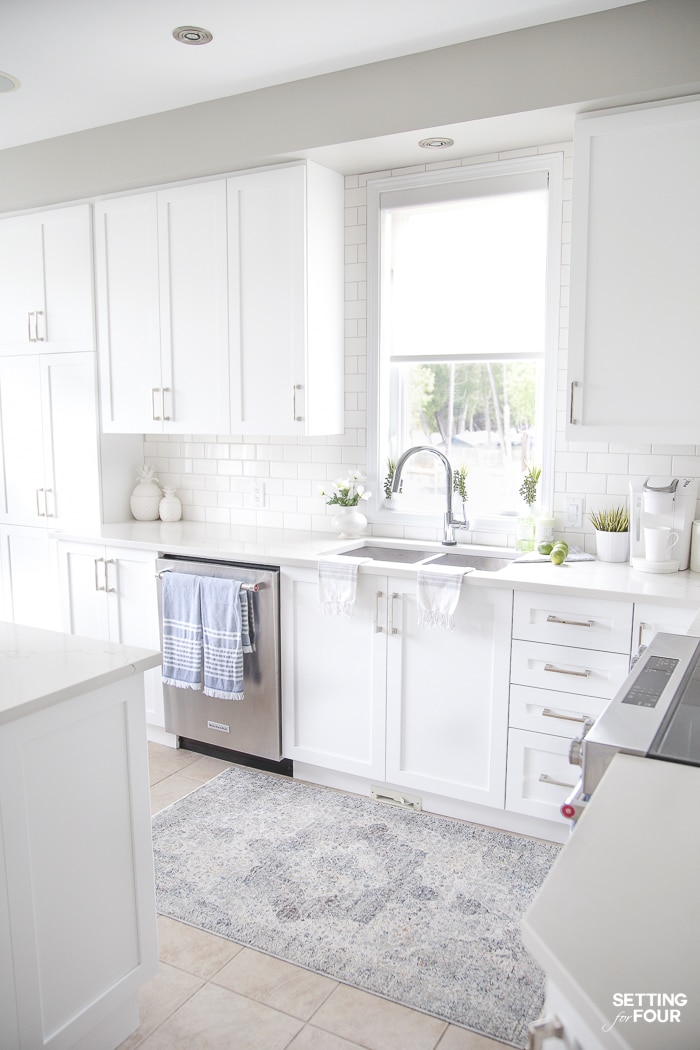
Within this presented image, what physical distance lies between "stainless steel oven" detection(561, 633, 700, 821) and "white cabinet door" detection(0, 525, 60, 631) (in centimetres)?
318

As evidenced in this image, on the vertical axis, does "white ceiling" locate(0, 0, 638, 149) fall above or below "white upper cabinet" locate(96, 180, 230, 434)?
above

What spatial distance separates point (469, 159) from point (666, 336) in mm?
1198

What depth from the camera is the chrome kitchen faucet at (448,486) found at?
10.4 feet

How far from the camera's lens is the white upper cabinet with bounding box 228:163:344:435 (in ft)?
10.6

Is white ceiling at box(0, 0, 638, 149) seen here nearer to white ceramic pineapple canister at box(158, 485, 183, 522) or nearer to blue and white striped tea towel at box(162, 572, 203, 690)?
white ceramic pineapple canister at box(158, 485, 183, 522)

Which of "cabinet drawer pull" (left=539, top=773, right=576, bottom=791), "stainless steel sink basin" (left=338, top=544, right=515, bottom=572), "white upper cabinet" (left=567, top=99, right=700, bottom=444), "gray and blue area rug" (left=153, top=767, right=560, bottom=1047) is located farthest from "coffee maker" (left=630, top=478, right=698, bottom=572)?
"gray and blue area rug" (left=153, top=767, right=560, bottom=1047)

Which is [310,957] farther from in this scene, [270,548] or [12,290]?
[12,290]

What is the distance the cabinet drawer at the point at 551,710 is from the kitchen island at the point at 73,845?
1.35m

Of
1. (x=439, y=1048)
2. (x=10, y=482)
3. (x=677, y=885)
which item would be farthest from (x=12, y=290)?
(x=677, y=885)

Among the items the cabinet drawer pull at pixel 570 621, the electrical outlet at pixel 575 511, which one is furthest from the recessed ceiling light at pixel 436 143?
the cabinet drawer pull at pixel 570 621

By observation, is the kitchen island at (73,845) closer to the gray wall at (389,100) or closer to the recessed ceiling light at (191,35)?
the recessed ceiling light at (191,35)

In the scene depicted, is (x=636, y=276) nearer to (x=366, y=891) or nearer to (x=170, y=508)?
(x=366, y=891)

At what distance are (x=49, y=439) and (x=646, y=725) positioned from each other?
3.42m

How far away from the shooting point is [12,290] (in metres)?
4.00
